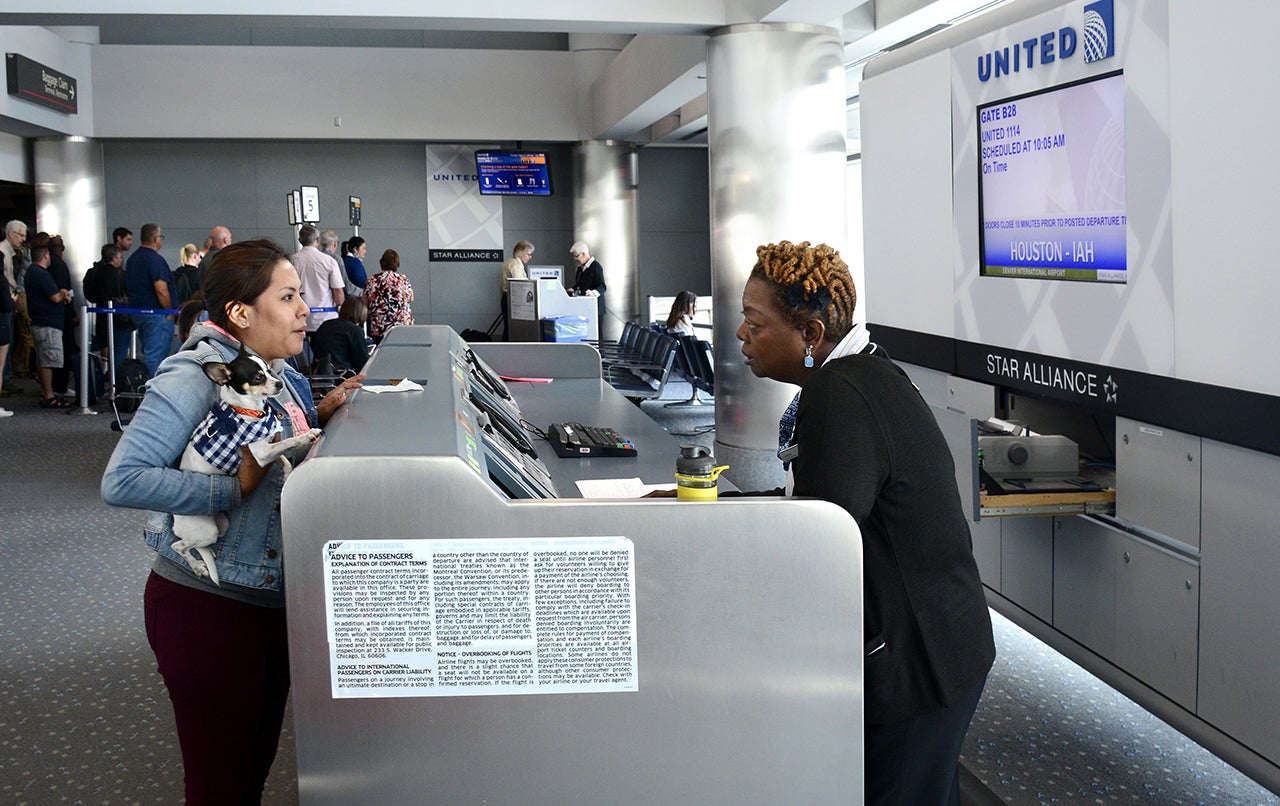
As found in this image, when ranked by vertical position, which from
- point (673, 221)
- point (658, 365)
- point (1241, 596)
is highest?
point (673, 221)

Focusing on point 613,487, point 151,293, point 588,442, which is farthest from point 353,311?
point 613,487

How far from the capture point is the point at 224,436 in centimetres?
210

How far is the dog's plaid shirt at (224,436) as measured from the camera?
2.10 m

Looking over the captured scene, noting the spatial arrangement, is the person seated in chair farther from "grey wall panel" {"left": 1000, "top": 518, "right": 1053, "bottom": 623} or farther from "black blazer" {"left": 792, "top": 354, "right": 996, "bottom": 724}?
"black blazer" {"left": 792, "top": 354, "right": 996, "bottom": 724}

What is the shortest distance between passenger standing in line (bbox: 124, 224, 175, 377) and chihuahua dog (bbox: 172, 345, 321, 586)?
30.2ft

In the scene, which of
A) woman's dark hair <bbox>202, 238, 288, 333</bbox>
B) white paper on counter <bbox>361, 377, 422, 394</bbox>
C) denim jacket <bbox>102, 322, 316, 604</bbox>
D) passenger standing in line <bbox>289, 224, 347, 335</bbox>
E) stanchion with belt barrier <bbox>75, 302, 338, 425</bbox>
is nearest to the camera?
denim jacket <bbox>102, 322, 316, 604</bbox>

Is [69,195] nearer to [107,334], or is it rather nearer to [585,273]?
[107,334]

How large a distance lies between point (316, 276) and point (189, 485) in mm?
9623

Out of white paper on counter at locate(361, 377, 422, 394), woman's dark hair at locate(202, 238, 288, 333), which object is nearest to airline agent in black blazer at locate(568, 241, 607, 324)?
white paper on counter at locate(361, 377, 422, 394)

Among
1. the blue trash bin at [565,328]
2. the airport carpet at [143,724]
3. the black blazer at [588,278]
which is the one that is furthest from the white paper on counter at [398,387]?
the black blazer at [588,278]

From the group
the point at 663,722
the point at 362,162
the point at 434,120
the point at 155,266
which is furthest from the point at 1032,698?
the point at 362,162

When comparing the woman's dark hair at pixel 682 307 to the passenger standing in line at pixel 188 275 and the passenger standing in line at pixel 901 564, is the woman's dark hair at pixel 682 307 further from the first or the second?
the passenger standing in line at pixel 901 564

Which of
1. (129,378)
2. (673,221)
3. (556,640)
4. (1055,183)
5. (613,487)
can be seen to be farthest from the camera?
(673,221)

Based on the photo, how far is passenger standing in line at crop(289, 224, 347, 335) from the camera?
1126 cm
